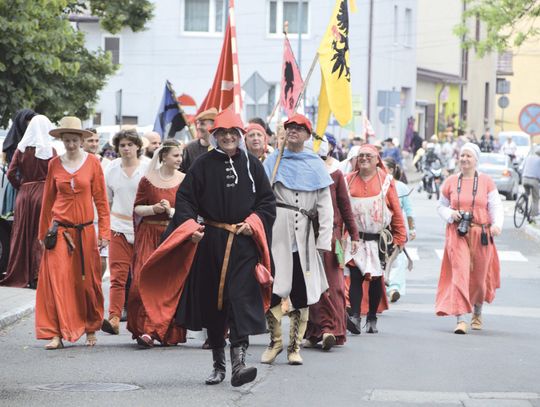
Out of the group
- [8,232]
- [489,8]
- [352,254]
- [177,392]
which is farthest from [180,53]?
[177,392]

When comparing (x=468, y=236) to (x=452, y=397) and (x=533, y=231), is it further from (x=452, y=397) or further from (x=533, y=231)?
(x=533, y=231)

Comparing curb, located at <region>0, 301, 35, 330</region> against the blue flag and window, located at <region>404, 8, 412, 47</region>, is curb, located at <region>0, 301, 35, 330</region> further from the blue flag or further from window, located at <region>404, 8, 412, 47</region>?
window, located at <region>404, 8, 412, 47</region>

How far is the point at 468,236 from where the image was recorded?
13422 millimetres

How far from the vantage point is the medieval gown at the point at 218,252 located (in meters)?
9.27

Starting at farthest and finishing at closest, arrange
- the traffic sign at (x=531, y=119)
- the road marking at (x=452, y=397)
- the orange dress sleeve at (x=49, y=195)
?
the traffic sign at (x=531, y=119) < the orange dress sleeve at (x=49, y=195) < the road marking at (x=452, y=397)

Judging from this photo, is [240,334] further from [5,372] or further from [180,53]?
[180,53]

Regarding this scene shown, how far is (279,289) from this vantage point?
10.7m

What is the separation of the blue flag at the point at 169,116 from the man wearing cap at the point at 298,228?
666cm

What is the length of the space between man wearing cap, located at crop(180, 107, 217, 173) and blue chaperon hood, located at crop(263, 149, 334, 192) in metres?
2.00

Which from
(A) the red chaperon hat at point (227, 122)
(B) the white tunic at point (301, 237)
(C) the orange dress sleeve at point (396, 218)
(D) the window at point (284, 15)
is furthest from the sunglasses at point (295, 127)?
(D) the window at point (284, 15)

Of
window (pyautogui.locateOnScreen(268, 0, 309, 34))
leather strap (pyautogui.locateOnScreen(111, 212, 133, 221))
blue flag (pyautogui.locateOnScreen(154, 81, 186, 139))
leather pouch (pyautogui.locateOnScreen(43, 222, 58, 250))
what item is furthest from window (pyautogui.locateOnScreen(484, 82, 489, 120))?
leather pouch (pyautogui.locateOnScreen(43, 222, 58, 250))

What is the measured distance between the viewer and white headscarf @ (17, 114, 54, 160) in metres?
14.5

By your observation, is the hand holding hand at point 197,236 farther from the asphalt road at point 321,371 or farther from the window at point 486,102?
the window at point 486,102

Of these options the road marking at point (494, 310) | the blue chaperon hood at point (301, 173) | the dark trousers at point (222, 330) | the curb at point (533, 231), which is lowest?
the curb at point (533, 231)
